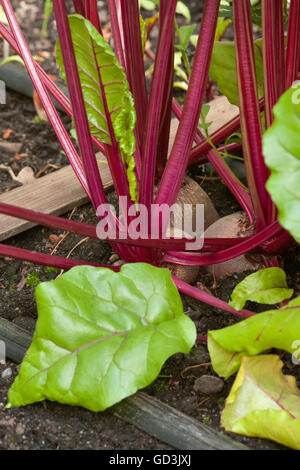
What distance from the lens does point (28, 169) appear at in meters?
1.95

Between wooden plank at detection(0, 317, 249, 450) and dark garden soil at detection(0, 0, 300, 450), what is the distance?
0.05 ft

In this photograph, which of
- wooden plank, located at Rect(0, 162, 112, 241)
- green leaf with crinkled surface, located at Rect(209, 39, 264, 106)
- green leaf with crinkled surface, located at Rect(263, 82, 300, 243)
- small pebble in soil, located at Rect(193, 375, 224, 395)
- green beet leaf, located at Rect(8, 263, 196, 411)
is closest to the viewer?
green leaf with crinkled surface, located at Rect(263, 82, 300, 243)

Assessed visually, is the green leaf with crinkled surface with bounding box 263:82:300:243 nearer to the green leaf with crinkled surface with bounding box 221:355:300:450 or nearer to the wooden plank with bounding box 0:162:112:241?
the green leaf with crinkled surface with bounding box 221:355:300:450

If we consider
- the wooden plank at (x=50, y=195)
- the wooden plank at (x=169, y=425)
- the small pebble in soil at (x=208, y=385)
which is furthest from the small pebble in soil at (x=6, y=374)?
the wooden plank at (x=50, y=195)

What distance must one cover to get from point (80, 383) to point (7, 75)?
1.49 metres

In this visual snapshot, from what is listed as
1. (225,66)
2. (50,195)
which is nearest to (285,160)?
(225,66)

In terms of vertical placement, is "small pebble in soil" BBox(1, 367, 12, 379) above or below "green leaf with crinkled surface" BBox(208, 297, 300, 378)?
below

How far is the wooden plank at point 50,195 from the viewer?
5.58 feet

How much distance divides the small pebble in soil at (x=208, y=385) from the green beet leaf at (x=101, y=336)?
0.42ft

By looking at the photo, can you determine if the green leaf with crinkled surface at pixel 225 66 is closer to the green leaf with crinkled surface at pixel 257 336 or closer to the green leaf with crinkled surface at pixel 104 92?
the green leaf with crinkled surface at pixel 104 92

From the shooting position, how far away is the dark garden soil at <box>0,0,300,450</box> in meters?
1.12

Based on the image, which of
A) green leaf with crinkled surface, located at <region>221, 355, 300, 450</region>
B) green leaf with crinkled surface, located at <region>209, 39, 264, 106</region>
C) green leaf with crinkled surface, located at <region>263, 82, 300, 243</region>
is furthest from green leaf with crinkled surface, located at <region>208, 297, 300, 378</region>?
green leaf with crinkled surface, located at <region>209, 39, 264, 106</region>

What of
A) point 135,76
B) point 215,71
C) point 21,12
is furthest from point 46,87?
point 21,12
